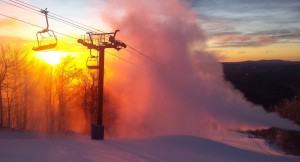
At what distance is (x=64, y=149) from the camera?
21.3m

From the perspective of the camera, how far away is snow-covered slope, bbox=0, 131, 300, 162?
18.8 m

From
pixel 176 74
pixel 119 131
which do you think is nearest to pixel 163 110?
pixel 176 74

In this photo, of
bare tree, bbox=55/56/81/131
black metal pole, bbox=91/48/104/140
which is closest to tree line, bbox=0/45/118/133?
bare tree, bbox=55/56/81/131

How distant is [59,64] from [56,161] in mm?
47916

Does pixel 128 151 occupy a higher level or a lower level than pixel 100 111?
lower

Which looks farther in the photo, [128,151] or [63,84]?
[63,84]

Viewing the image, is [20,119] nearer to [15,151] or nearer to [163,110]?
[163,110]

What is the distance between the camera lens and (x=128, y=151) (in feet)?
74.6

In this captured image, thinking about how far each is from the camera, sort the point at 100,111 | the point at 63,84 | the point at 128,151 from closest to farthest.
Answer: the point at 128,151 → the point at 100,111 → the point at 63,84

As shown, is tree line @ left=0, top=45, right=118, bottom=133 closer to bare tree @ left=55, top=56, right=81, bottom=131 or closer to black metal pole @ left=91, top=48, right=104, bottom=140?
bare tree @ left=55, top=56, right=81, bottom=131

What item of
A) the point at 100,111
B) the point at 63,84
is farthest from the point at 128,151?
the point at 63,84

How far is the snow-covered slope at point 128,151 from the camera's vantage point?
18.8 meters

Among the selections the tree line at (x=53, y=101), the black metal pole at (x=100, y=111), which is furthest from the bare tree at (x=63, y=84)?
the black metal pole at (x=100, y=111)

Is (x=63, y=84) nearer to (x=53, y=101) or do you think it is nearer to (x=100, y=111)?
(x=53, y=101)
